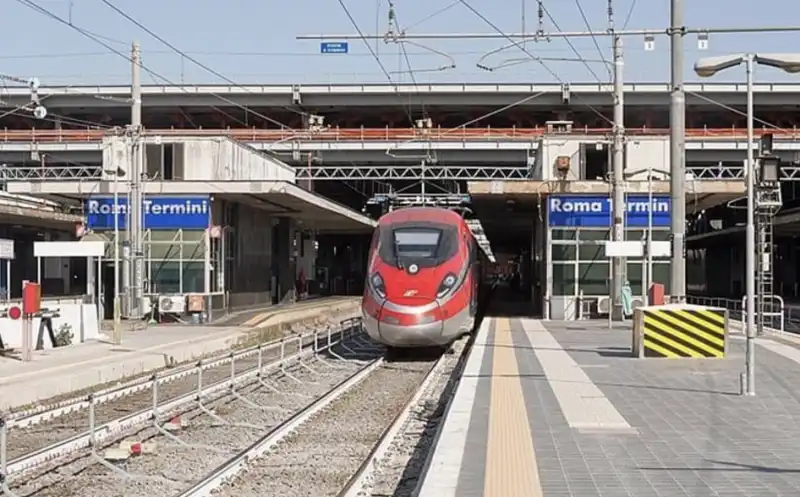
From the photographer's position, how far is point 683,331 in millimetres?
19734

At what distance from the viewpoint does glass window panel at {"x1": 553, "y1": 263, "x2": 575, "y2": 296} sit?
3628 centimetres

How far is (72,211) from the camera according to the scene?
40.4m

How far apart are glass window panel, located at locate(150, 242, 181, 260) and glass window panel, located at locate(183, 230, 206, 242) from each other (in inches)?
17.1

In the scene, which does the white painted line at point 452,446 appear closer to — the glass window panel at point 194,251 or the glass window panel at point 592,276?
the glass window panel at point 592,276

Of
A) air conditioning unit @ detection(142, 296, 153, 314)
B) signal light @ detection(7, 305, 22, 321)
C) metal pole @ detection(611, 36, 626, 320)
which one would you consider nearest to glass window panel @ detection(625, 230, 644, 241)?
metal pole @ detection(611, 36, 626, 320)

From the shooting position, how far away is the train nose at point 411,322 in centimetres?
2261

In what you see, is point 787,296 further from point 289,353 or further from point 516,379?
point 516,379

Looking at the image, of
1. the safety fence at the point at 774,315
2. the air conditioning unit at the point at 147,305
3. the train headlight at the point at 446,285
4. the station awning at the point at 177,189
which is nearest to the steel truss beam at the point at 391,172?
the safety fence at the point at 774,315

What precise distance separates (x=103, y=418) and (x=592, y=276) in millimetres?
23688

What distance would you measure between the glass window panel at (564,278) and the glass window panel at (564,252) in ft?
0.75

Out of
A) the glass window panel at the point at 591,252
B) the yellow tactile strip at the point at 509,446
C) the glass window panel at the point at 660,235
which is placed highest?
the glass window panel at the point at 660,235

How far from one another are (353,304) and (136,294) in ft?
67.7

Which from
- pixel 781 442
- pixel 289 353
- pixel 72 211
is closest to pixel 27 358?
pixel 289 353

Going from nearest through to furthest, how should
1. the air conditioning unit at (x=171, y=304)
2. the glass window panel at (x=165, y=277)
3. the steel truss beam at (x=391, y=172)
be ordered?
the air conditioning unit at (x=171, y=304) → the glass window panel at (x=165, y=277) → the steel truss beam at (x=391, y=172)
